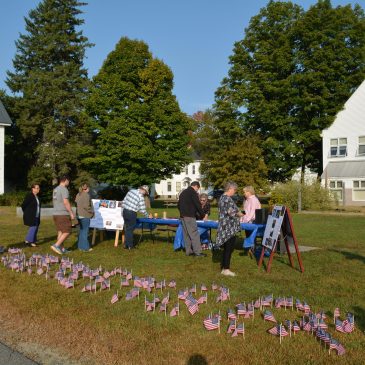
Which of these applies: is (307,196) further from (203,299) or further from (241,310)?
(241,310)

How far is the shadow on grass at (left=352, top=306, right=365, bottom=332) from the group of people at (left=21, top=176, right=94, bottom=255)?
7.48 m

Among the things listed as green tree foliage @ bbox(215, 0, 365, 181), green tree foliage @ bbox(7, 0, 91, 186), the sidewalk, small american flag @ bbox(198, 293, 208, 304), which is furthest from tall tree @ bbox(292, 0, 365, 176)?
the sidewalk

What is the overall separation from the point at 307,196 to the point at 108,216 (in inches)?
882

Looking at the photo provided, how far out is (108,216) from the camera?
1393 centimetres

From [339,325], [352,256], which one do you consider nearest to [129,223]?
[352,256]

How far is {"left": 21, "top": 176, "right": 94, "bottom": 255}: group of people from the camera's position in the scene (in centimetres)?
1200

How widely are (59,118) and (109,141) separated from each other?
10637 mm

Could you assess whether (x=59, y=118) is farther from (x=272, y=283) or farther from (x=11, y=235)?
(x=272, y=283)

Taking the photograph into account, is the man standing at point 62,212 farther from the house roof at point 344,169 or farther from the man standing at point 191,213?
the house roof at point 344,169

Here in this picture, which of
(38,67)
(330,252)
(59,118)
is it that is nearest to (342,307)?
(330,252)

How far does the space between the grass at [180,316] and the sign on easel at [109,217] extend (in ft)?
7.35

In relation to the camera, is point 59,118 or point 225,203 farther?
point 59,118

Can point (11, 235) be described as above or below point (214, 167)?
below

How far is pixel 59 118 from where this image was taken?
4678 cm
